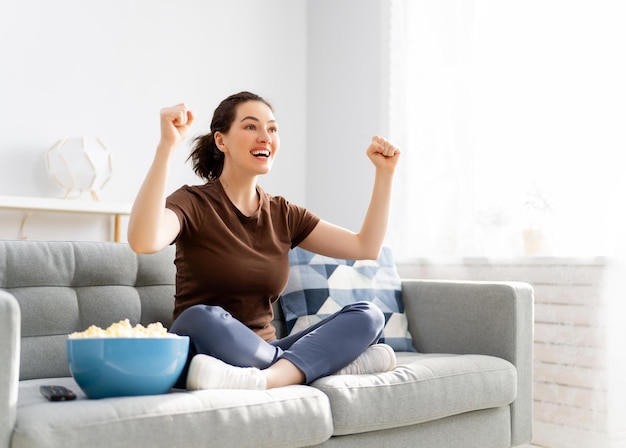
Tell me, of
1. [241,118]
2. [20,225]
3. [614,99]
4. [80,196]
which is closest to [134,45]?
[80,196]

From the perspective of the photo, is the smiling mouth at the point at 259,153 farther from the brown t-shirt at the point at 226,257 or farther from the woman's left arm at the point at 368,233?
the woman's left arm at the point at 368,233

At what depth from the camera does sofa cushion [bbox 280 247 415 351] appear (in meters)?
2.37

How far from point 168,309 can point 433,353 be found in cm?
83

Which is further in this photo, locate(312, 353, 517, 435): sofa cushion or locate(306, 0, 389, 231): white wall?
locate(306, 0, 389, 231): white wall

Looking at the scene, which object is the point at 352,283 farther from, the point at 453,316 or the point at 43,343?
the point at 43,343

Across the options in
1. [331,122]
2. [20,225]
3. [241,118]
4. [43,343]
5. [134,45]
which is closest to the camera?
[43,343]

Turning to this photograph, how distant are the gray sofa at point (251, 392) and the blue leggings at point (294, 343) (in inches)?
2.3

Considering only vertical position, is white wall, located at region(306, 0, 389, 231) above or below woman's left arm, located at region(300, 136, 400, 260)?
above

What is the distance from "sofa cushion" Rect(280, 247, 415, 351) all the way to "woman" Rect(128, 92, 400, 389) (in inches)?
8.2

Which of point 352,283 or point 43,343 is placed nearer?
point 43,343

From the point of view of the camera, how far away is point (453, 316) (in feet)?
7.59

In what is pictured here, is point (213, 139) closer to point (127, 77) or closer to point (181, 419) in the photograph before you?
point (181, 419)

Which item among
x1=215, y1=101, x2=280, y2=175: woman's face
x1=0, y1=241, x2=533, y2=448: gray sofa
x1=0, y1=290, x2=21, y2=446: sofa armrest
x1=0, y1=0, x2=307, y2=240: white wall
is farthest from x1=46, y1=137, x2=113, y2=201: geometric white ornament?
x1=0, y1=290, x2=21, y2=446: sofa armrest

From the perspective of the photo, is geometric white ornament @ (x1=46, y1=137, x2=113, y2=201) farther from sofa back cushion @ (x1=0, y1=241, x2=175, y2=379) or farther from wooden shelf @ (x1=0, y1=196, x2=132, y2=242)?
sofa back cushion @ (x1=0, y1=241, x2=175, y2=379)
